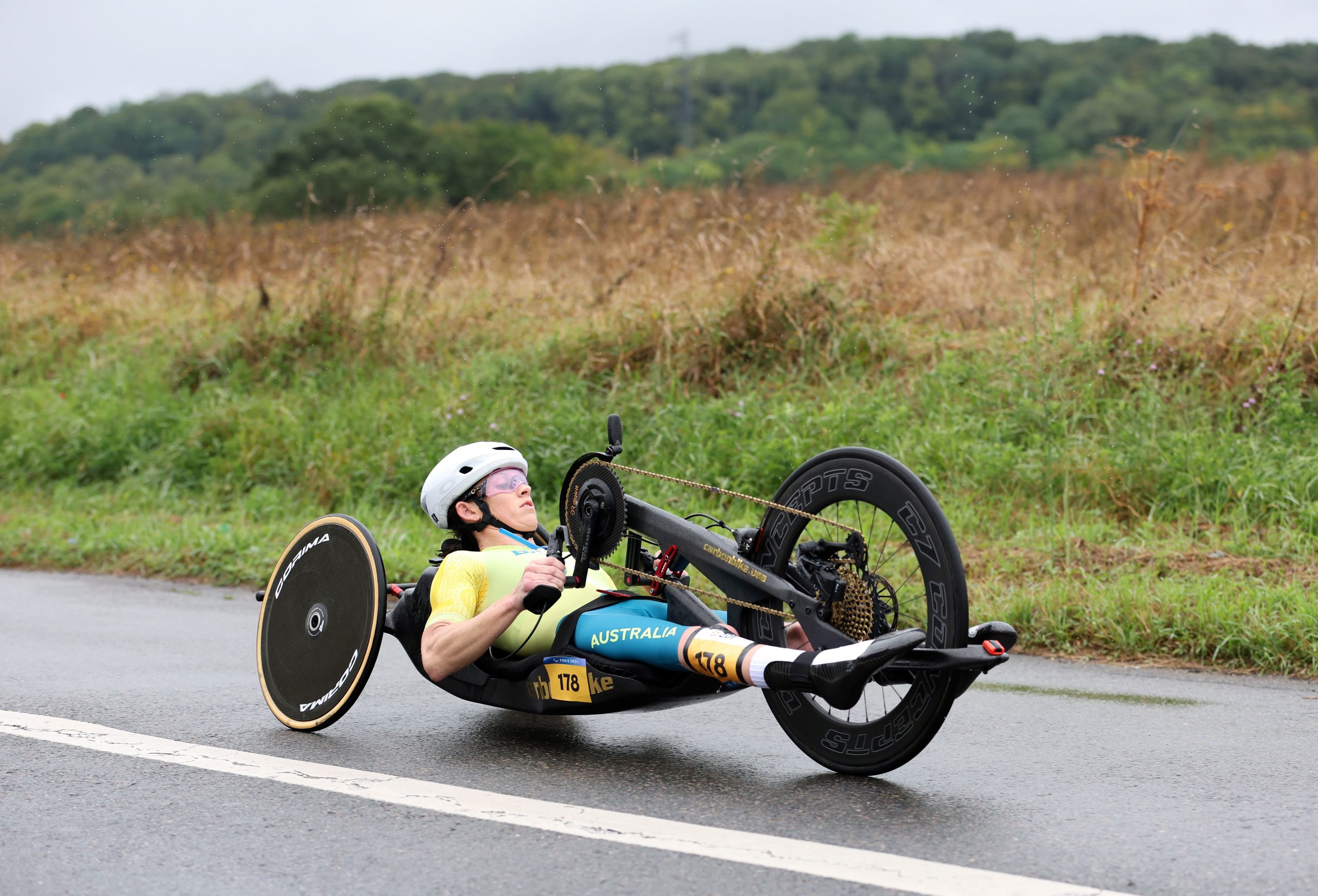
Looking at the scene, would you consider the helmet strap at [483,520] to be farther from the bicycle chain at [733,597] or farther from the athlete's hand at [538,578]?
the athlete's hand at [538,578]

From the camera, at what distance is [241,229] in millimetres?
17203

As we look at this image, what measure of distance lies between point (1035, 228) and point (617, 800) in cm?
479

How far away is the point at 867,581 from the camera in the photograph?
4.01m

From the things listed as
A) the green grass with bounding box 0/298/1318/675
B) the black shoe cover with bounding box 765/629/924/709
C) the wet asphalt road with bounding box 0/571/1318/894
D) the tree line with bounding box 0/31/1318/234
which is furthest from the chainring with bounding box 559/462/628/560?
the tree line with bounding box 0/31/1318/234

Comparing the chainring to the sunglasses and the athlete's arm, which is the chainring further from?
the sunglasses

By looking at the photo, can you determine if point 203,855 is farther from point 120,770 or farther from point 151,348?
point 151,348

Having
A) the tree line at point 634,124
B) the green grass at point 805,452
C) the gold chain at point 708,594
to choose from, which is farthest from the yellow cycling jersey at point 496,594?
the tree line at point 634,124

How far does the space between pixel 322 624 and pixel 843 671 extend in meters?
2.10

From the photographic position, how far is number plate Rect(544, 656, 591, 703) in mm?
4223

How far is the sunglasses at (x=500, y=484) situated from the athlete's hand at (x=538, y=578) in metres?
0.67

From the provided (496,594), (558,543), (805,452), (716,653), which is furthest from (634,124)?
(716,653)

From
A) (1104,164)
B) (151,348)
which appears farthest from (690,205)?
(1104,164)

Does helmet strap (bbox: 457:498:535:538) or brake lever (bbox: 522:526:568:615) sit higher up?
helmet strap (bbox: 457:498:535:538)

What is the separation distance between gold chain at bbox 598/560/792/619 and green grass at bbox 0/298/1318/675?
252 centimetres
